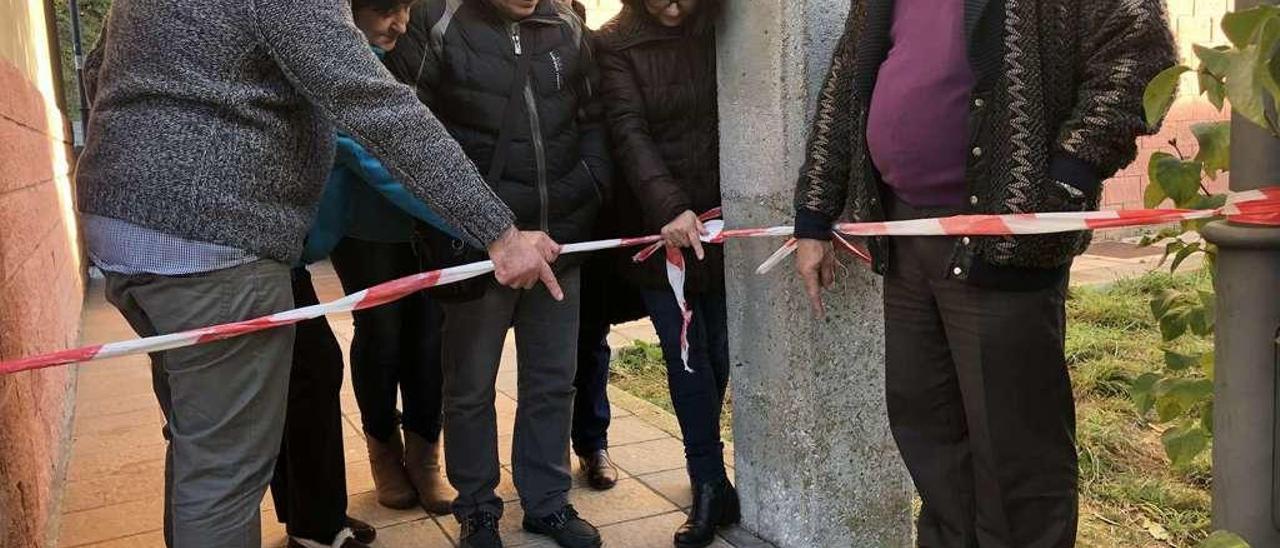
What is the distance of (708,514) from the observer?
3375mm

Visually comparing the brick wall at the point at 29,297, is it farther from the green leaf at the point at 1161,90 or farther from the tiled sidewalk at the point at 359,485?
the green leaf at the point at 1161,90

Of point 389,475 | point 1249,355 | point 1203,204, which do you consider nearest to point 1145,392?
point 1203,204

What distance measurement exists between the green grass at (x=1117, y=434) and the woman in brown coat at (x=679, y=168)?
1244 mm

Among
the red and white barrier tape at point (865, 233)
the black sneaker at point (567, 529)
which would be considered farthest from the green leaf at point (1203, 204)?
the black sneaker at point (567, 529)

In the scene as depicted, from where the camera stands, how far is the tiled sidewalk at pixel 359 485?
3.55 metres

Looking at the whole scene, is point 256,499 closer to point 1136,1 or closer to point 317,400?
point 317,400

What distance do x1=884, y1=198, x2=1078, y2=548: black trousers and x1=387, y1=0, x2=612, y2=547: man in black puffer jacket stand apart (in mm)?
1096

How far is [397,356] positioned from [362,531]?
61 centimetres

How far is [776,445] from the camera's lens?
325cm

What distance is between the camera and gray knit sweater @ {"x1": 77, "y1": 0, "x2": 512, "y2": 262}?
6.85 feet

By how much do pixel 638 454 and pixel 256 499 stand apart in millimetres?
2171

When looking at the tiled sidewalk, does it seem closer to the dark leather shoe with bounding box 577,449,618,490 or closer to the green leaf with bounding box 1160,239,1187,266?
the dark leather shoe with bounding box 577,449,618,490

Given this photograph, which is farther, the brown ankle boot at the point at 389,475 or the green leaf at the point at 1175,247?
the brown ankle boot at the point at 389,475

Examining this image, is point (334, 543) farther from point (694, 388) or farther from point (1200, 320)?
point (1200, 320)
